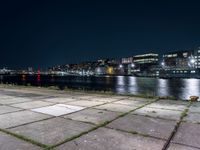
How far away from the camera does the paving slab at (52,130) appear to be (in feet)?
17.9

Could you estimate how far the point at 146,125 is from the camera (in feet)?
22.5

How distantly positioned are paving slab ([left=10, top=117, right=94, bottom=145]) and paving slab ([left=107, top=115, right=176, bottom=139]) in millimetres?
1114

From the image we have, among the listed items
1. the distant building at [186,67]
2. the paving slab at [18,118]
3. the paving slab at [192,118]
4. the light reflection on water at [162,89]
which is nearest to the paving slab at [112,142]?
the paving slab at [18,118]

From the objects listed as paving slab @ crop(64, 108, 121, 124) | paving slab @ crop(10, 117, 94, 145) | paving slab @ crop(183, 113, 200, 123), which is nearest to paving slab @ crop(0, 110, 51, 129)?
paving slab @ crop(10, 117, 94, 145)

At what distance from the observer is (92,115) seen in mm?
8320

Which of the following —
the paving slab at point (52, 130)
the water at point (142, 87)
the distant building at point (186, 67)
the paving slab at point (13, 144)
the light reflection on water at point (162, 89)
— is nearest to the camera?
the paving slab at point (13, 144)

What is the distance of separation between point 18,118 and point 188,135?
19.8 feet

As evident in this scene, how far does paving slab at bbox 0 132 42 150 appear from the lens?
188 inches

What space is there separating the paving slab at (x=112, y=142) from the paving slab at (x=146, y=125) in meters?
0.51

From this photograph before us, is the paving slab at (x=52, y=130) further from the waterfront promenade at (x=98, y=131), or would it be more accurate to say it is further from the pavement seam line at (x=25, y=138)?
the pavement seam line at (x=25, y=138)

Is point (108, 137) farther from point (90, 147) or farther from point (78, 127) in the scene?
point (78, 127)

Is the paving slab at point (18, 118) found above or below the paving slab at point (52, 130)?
above

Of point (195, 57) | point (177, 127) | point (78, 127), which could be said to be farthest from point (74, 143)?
point (195, 57)

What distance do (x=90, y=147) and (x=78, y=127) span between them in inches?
68.5
